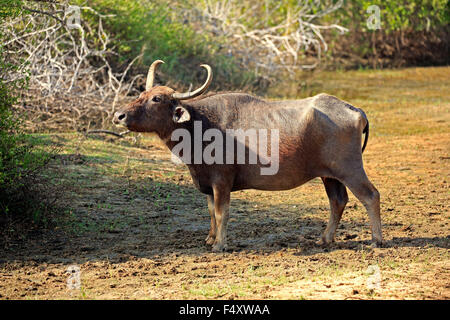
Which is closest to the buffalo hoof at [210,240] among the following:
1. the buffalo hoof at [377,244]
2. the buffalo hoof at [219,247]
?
the buffalo hoof at [219,247]

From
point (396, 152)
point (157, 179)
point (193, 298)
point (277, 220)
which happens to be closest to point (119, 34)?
point (157, 179)

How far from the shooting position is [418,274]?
6.04 m

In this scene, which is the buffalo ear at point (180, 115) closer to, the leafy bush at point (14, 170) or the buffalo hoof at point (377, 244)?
the leafy bush at point (14, 170)

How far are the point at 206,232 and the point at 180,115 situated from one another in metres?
1.50

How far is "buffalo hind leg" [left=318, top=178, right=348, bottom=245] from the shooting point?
7176 mm

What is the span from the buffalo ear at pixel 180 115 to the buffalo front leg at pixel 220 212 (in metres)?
0.74

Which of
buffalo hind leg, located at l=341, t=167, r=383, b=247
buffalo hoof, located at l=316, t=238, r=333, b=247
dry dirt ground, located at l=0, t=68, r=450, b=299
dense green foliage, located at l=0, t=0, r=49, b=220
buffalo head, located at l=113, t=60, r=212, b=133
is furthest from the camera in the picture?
dense green foliage, located at l=0, t=0, r=49, b=220

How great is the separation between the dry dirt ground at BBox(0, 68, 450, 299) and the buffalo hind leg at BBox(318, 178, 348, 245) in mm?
185

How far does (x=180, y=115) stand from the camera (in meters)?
7.03

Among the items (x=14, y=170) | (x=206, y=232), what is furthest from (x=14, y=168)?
(x=206, y=232)

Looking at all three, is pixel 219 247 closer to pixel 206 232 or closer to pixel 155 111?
pixel 206 232

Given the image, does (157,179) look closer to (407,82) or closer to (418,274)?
(418,274)

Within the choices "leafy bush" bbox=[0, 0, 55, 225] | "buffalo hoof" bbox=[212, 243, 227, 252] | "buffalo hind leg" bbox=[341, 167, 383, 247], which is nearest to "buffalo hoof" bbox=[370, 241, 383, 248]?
"buffalo hind leg" bbox=[341, 167, 383, 247]

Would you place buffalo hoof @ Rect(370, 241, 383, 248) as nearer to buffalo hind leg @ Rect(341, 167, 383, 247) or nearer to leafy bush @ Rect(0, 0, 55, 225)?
buffalo hind leg @ Rect(341, 167, 383, 247)
